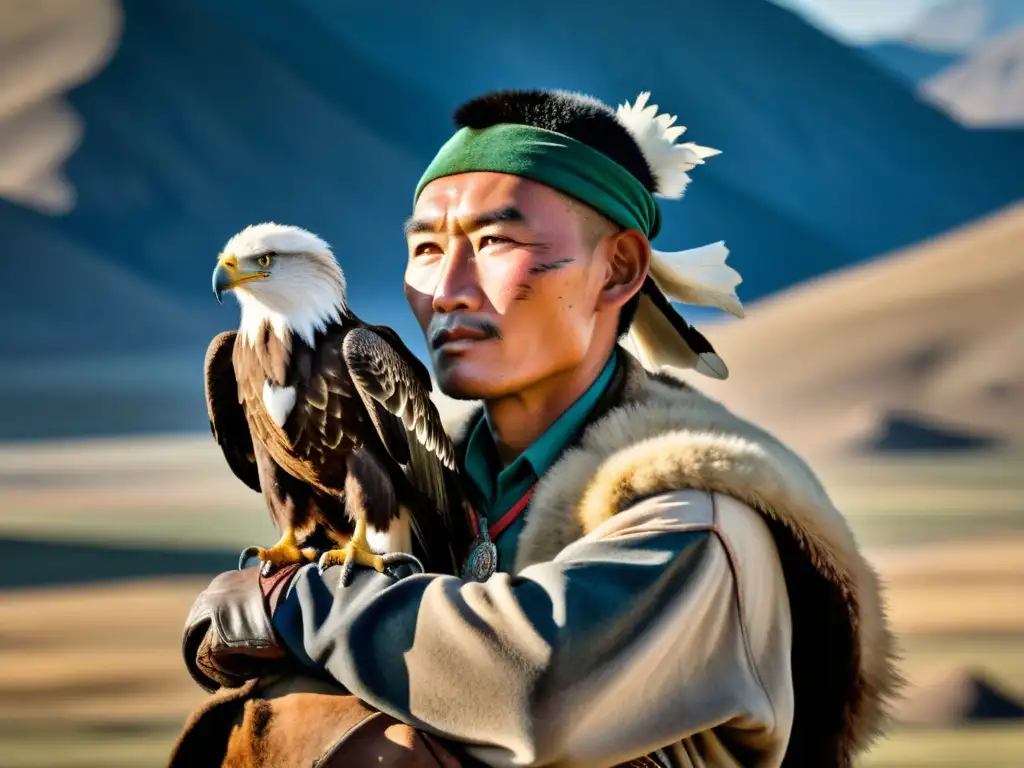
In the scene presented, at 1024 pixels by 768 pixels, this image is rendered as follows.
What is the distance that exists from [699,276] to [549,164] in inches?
13.6

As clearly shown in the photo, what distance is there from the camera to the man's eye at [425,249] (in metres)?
2.15

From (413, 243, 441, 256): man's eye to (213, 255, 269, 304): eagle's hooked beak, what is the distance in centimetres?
21

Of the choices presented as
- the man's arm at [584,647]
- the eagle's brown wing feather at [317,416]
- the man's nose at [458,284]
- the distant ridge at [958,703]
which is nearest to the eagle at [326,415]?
the eagle's brown wing feather at [317,416]

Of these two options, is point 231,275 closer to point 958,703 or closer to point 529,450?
point 529,450

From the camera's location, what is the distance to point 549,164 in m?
2.09

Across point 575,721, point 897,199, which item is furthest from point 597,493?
point 897,199

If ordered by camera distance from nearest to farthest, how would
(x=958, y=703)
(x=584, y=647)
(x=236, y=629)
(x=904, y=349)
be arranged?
(x=584, y=647) < (x=236, y=629) < (x=958, y=703) < (x=904, y=349)

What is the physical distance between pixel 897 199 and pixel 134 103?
8.94 m

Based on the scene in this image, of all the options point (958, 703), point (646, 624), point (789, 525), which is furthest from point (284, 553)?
point (958, 703)

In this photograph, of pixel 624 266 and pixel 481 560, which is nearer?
pixel 481 560

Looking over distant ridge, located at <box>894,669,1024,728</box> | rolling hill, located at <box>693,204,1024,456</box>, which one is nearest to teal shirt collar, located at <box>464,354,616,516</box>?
distant ridge, located at <box>894,669,1024,728</box>

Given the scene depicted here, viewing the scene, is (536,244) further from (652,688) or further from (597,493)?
(652,688)

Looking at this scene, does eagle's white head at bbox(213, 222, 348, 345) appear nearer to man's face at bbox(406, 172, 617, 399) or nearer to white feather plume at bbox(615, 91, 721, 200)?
man's face at bbox(406, 172, 617, 399)

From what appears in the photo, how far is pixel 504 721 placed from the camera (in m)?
1.74
